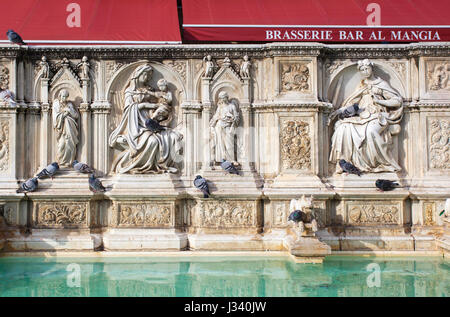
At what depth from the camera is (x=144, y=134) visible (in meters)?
11.4

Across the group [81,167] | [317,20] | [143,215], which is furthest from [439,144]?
[81,167]

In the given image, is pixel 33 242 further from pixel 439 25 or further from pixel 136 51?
pixel 439 25

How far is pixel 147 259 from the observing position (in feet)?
34.8

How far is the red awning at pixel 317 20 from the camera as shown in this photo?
11.6 meters

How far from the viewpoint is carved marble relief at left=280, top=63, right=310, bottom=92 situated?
1153 cm

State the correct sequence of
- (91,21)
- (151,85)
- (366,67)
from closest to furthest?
1. (366,67)
2. (151,85)
3. (91,21)

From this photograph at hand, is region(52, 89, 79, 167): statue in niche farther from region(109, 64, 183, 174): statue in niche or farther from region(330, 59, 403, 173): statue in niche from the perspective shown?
region(330, 59, 403, 173): statue in niche

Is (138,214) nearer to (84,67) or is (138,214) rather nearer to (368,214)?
(84,67)

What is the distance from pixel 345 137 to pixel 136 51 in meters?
5.26

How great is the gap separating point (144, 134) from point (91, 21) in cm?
322

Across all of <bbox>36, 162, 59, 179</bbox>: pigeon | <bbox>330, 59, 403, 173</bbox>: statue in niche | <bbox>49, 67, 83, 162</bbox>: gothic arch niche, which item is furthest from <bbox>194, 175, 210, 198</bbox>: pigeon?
<bbox>36, 162, 59, 179</bbox>: pigeon

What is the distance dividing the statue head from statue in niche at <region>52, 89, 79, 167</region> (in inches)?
267

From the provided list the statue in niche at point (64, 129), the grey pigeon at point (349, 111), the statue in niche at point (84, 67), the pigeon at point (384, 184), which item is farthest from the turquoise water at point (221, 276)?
the statue in niche at point (84, 67)

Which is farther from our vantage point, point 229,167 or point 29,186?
point 229,167
